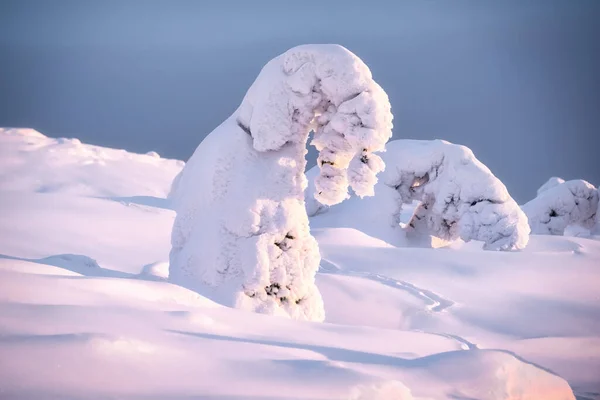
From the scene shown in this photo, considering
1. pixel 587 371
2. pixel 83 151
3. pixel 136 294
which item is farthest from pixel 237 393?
pixel 83 151

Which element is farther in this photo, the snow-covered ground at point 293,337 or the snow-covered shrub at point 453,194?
the snow-covered shrub at point 453,194

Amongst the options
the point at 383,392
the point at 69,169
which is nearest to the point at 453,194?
the point at 383,392

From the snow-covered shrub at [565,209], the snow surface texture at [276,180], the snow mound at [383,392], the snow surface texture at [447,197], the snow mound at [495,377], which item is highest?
the snow-covered shrub at [565,209]

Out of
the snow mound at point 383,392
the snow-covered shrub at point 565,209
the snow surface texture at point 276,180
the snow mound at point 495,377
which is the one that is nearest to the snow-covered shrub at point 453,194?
the snow-covered shrub at point 565,209

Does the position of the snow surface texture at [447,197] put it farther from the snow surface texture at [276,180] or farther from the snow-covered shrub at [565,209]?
the snow surface texture at [276,180]

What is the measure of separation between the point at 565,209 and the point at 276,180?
13947 mm

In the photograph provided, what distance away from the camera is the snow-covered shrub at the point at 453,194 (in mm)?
11977

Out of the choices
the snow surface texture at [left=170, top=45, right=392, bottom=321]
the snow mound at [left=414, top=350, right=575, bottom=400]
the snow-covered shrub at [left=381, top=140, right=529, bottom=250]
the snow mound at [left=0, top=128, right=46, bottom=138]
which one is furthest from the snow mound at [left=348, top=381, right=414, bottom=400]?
the snow mound at [left=0, top=128, right=46, bottom=138]

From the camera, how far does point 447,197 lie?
1248 centimetres

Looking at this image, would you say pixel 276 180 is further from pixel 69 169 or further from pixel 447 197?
pixel 69 169

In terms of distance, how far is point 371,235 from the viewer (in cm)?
1314

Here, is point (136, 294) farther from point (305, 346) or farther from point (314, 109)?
point (314, 109)

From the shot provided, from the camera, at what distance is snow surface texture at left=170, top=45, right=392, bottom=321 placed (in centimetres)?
502

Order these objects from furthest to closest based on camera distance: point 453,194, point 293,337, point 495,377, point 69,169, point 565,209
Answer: point 69,169 → point 565,209 → point 453,194 → point 293,337 → point 495,377
